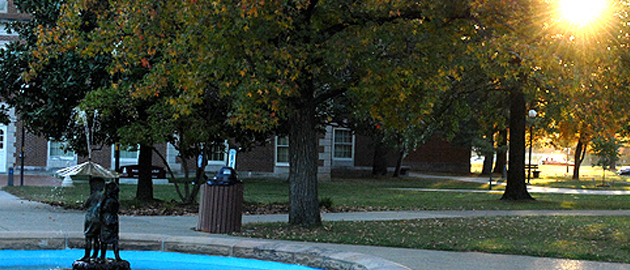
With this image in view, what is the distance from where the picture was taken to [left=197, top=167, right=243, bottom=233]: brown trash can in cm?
1246

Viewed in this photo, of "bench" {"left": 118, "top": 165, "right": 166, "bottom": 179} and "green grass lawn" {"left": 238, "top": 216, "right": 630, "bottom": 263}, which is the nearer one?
"green grass lawn" {"left": 238, "top": 216, "right": 630, "bottom": 263}

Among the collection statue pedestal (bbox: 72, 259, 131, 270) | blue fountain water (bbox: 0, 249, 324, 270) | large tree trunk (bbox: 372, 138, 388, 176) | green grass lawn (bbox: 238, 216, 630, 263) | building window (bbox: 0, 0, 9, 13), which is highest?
building window (bbox: 0, 0, 9, 13)

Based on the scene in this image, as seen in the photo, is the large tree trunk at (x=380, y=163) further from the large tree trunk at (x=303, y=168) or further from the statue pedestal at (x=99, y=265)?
the statue pedestal at (x=99, y=265)

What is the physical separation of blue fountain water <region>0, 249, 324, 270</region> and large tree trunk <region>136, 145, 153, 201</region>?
30.0 feet

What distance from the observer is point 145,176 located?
1889cm

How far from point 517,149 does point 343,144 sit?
22.4m

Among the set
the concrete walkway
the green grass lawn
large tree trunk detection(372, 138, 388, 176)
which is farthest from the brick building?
the green grass lawn

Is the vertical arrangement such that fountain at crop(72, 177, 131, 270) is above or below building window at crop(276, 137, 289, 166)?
below

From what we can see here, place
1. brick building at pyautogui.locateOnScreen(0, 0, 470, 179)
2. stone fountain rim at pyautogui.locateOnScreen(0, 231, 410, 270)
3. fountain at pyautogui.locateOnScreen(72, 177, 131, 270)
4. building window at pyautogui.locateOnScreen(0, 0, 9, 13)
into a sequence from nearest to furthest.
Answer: fountain at pyautogui.locateOnScreen(72, 177, 131, 270), stone fountain rim at pyautogui.locateOnScreen(0, 231, 410, 270), brick building at pyautogui.locateOnScreen(0, 0, 470, 179), building window at pyautogui.locateOnScreen(0, 0, 9, 13)

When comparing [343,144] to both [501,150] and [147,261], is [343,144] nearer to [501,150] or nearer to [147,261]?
[501,150]

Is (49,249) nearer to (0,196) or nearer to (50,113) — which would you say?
(50,113)

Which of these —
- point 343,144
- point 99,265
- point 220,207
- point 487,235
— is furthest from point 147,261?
point 343,144

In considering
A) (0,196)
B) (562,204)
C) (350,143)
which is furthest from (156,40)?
(350,143)

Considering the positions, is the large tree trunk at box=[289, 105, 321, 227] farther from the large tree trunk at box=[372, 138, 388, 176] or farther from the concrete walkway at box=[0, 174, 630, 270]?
the large tree trunk at box=[372, 138, 388, 176]
